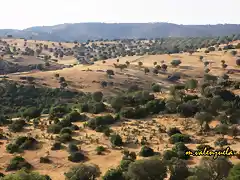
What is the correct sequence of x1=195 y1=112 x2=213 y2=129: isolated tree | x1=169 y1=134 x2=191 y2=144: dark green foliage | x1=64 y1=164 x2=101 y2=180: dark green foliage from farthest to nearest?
x1=195 y1=112 x2=213 y2=129: isolated tree, x1=169 y1=134 x2=191 y2=144: dark green foliage, x1=64 y1=164 x2=101 y2=180: dark green foliage

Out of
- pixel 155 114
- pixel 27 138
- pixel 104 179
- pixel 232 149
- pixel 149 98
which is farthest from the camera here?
pixel 149 98

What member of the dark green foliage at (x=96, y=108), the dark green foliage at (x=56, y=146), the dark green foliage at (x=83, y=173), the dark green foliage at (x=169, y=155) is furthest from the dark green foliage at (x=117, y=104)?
the dark green foliage at (x=83, y=173)

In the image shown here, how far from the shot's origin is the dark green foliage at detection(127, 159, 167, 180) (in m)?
25.5

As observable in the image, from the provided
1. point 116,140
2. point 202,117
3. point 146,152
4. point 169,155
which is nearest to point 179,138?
point 202,117

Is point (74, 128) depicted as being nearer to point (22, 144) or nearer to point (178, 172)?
point (22, 144)

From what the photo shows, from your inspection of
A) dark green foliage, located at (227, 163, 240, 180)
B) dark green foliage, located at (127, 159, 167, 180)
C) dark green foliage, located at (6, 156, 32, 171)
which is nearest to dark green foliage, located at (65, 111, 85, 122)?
dark green foliage, located at (6, 156, 32, 171)

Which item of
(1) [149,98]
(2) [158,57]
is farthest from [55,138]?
(2) [158,57]

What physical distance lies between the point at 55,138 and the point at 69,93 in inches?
1656

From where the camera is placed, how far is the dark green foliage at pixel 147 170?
25527 mm

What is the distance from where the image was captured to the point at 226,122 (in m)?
41.8

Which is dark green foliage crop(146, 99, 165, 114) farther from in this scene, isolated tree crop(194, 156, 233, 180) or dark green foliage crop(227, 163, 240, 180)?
dark green foliage crop(227, 163, 240, 180)

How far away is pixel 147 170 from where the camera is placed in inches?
1013

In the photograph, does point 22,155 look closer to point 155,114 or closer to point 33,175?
point 33,175

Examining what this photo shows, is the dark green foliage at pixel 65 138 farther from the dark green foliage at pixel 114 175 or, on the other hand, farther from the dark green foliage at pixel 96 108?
the dark green foliage at pixel 114 175
